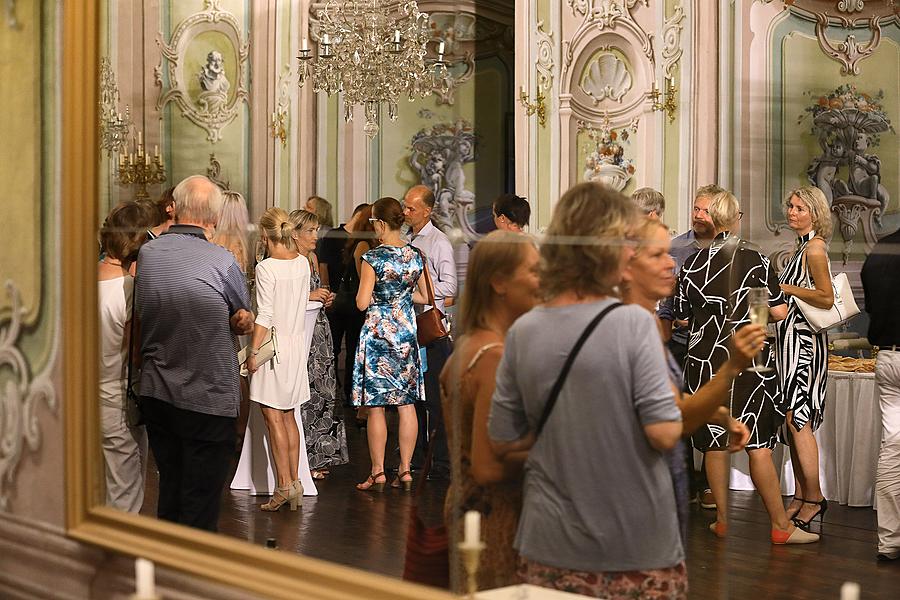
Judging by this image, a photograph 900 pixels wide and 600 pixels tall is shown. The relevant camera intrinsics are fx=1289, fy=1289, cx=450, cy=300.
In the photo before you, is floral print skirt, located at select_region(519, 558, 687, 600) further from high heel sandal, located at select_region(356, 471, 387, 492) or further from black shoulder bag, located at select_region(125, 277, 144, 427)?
black shoulder bag, located at select_region(125, 277, 144, 427)

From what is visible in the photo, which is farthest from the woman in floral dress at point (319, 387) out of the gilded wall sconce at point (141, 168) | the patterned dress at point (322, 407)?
the gilded wall sconce at point (141, 168)

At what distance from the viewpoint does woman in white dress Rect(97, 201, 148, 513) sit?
11.3 feet

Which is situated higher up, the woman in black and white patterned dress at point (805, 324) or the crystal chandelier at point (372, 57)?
the crystal chandelier at point (372, 57)

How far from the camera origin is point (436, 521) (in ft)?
9.04

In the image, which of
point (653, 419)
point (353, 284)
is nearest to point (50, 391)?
point (353, 284)

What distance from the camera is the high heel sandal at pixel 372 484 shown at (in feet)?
9.76

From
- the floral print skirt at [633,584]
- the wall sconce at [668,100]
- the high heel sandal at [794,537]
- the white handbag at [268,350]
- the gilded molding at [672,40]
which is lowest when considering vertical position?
the high heel sandal at [794,537]

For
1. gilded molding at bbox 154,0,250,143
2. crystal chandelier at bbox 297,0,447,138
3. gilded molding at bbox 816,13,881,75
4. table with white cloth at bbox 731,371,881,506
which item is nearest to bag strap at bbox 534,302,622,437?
gilded molding at bbox 816,13,881,75

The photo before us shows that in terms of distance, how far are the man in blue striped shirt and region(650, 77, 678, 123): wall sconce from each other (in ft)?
4.33

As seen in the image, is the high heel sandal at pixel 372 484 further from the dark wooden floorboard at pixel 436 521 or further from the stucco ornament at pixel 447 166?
the stucco ornament at pixel 447 166

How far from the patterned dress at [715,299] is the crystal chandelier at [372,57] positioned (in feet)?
2.47

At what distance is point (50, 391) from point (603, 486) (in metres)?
1.70

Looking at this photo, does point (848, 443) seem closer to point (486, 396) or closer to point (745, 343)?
point (745, 343)

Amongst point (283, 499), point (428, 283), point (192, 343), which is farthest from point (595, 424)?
point (192, 343)
